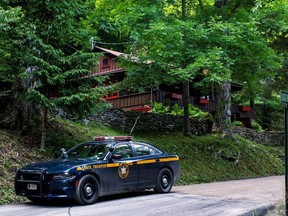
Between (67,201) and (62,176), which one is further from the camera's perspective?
(67,201)

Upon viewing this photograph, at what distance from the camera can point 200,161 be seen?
19.2 metres

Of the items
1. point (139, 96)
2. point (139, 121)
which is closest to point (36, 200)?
point (139, 121)

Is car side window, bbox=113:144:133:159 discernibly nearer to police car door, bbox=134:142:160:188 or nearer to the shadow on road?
police car door, bbox=134:142:160:188

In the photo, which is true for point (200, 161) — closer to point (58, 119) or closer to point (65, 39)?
point (58, 119)

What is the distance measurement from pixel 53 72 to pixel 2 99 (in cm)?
346

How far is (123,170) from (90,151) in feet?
3.38

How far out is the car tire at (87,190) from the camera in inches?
390

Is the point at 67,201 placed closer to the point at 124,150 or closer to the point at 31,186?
the point at 31,186

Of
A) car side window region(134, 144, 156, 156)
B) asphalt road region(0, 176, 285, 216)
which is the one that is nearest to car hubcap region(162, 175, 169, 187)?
asphalt road region(0, 176, 285, 216)

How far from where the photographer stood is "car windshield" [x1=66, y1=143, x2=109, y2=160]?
10961 mm

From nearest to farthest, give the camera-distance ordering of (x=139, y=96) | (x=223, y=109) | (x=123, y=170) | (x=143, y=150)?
(x=123, y=170), (x=143, y=150), (x=223, y=109), (x=139, y=96)

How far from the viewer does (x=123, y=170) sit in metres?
11.1

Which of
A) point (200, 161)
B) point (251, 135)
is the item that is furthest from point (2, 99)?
point (251, 135)

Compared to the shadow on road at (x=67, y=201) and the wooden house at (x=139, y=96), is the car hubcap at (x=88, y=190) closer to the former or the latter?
the shadow on road at (x=67, y=201)
